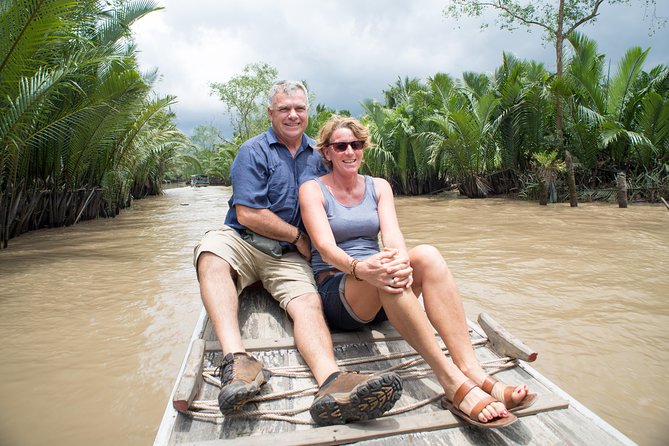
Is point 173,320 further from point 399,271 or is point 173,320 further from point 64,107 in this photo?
point 64,107

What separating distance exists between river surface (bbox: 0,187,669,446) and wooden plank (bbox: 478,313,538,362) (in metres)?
0.53

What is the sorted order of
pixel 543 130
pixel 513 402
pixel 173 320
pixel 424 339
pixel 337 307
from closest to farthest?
pixel 513 402, pixel 424 339, pixel 337 307, pixel 173 320, pixel 543 130

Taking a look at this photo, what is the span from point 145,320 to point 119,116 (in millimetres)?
6328

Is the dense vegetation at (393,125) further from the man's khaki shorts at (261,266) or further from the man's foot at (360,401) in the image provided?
the man's foot at (360,401)

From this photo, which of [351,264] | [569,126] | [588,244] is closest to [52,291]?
[351,264]

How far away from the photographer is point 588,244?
5.89 metres

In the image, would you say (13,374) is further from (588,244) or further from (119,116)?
(119,116)

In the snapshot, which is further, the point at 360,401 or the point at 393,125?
the point at 393,125

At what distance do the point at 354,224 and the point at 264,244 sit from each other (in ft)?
1.93

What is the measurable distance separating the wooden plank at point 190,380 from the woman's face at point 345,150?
1.17m

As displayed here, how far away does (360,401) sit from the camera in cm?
148

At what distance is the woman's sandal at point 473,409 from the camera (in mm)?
1496

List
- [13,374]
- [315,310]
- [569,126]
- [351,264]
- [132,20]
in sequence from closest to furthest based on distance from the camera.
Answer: [351,264] < [315,310] < [13,374] < [132,20] < [569,126]

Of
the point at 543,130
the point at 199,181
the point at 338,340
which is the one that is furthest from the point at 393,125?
the point at 199,181
